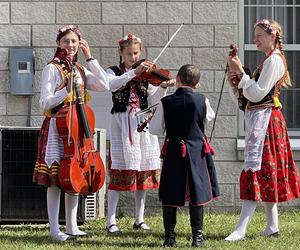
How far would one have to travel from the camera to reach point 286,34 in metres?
10.1

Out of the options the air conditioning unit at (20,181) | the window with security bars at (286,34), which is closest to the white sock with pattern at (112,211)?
the air conditioning unit at (20,181)

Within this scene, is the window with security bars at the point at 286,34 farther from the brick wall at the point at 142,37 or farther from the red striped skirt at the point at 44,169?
the red striped skirt at the point at 44,169

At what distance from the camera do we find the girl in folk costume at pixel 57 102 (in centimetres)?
765

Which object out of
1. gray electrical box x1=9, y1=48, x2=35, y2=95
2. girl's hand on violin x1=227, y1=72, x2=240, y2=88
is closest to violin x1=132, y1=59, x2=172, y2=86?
girl's hand on violin x1=227, y1=72, x2=240, y2=88

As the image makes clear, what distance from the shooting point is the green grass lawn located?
757 cm

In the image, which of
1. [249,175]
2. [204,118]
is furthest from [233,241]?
[204,118]

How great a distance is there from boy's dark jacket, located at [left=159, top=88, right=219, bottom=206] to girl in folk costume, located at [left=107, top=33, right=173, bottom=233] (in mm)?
902

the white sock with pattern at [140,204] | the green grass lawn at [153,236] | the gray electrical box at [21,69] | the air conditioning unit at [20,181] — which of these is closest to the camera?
the green grass lawn at [153,236]

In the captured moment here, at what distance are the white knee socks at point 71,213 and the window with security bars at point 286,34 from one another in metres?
3.07

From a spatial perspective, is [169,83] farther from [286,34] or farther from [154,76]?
[286,34]

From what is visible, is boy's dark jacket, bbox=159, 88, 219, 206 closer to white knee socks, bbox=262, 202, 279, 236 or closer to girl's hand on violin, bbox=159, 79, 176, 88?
girl's hand on violin, bbox=159, 79, 176, 88

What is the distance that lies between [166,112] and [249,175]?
3.27 feet

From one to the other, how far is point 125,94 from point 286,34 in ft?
8.39

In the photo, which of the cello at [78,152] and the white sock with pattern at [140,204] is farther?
the white sock with pattern at [140,204]
